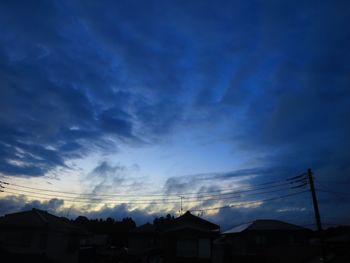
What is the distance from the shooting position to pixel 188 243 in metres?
36.1

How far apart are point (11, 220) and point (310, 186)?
34591 millimetres

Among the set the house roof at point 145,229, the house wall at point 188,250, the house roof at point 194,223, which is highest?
the house roof at point 145,229

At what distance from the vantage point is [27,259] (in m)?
30.8

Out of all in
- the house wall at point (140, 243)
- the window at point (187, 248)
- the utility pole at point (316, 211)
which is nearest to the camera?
the utility pole at point (316, 211)

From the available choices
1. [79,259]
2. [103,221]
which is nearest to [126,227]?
[103,221]

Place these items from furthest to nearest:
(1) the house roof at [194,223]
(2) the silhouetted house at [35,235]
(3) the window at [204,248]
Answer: (1) the house roof at [194,223] < (2) the silhouetted house at [35,235] < (3) the window at [204,248]

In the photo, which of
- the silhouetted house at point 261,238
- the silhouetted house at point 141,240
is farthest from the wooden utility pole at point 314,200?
the silhouetted house at point 141,240

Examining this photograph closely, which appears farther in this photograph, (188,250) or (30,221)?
(30,221)

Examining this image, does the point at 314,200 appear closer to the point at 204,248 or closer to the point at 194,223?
the point at 204,248

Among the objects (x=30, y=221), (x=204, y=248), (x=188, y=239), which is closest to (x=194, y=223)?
(x=188, y=239)

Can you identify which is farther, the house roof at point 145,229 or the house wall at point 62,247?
the house roof at point 145,229

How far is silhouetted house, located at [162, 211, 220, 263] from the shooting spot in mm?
35500

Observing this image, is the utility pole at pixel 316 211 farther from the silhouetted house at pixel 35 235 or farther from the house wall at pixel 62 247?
the house wall at pixel 62 247

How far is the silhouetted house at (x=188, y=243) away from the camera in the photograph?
35.5 meters
